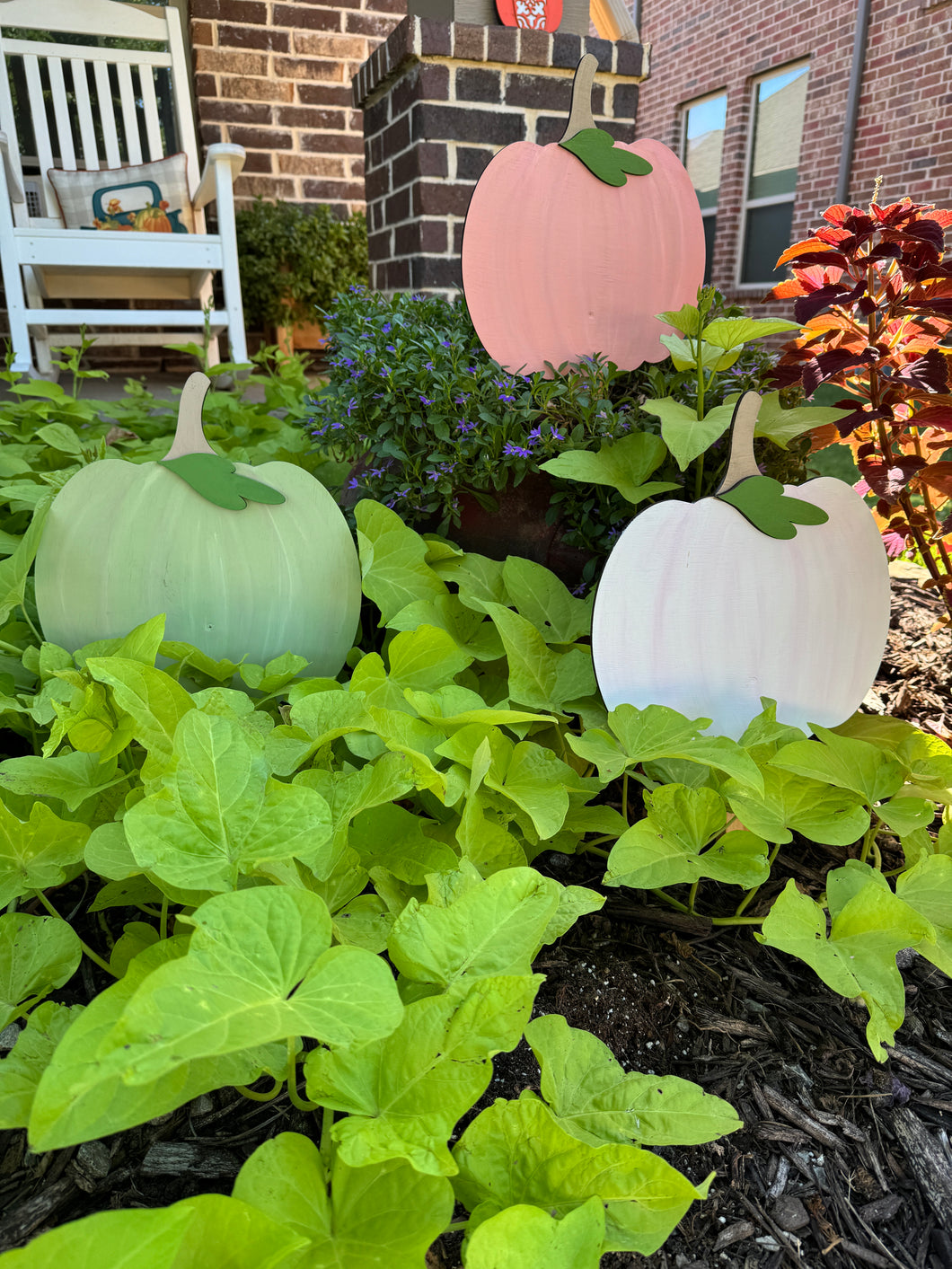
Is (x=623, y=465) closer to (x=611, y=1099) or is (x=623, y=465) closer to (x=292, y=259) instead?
(x=611, y=1099)

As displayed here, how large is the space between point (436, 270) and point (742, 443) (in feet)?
5.05

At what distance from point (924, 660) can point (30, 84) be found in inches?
177

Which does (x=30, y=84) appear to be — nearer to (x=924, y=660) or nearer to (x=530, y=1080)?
(x=924, y=660)

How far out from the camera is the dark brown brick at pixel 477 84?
2.12m

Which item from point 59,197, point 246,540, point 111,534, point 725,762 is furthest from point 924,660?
point 59,197

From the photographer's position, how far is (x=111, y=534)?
1.02 m

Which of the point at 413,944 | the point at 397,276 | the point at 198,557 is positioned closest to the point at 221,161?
the point at 397,276

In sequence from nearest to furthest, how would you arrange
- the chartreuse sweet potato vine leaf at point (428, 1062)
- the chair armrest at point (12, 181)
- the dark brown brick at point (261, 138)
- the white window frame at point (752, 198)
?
the chartreuse sweet potato vine leaf at point (428, 1062)
the chair armrest at point (12, 181)
the dark brown brick at point (261, 138)
the white window frame at point (752, 198)

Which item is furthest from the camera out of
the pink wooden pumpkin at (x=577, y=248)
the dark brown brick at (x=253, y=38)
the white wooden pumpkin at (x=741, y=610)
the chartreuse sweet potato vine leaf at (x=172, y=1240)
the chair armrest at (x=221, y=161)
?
the dark brown brick at (x=253, y=38)

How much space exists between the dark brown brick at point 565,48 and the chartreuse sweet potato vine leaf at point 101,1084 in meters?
2.42

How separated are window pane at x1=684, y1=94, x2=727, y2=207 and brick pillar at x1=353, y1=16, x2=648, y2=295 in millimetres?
7215

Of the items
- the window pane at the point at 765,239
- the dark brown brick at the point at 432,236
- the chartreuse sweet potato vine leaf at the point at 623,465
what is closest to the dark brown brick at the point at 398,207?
the dark brown brick at the point at 432,236

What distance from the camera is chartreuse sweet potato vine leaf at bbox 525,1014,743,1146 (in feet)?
1.87

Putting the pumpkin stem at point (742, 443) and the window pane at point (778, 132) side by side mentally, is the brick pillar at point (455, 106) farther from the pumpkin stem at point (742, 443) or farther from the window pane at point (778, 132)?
the window pane at point (778, 132)
